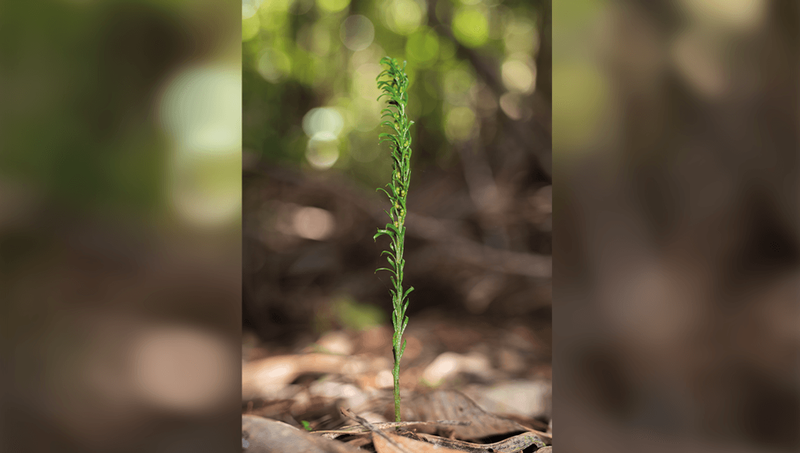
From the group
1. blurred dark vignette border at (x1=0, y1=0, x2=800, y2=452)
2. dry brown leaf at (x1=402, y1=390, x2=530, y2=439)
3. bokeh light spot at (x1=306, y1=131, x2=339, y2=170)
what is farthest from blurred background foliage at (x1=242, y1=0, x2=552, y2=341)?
blurred dark vignette border at (x1=0, y1=0, x2=800, y2=452)

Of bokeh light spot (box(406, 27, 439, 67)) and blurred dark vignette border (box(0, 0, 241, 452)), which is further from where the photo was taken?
bokeh light spot (box(406, 27, 439, 67))

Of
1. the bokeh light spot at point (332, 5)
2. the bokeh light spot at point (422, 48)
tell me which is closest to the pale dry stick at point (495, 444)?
the bokeh light spot at point (422, 48)

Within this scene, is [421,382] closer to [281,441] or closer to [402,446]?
[402,446]

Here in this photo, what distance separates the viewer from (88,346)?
364 mm

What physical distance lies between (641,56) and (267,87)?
23.9 inches

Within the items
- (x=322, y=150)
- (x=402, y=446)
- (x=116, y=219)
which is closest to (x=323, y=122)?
(x=322, y=150)

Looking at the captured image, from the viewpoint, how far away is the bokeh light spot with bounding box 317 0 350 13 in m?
0.76

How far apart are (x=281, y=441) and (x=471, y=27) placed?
0.78 metres

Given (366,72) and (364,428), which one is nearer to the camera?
(364,428)

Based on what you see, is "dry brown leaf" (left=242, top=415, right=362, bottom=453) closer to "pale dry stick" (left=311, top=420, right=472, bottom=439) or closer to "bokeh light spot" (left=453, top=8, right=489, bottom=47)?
"pale dry stick" (left=311, top=420, right=472, bottom=439)

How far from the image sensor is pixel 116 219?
363 mm

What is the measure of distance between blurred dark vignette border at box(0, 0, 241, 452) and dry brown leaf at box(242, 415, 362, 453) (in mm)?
178

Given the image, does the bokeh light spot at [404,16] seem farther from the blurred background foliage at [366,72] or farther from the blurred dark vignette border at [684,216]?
the blurred dark vignette border at [684,216]

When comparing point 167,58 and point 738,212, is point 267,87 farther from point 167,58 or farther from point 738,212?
point 738,212
